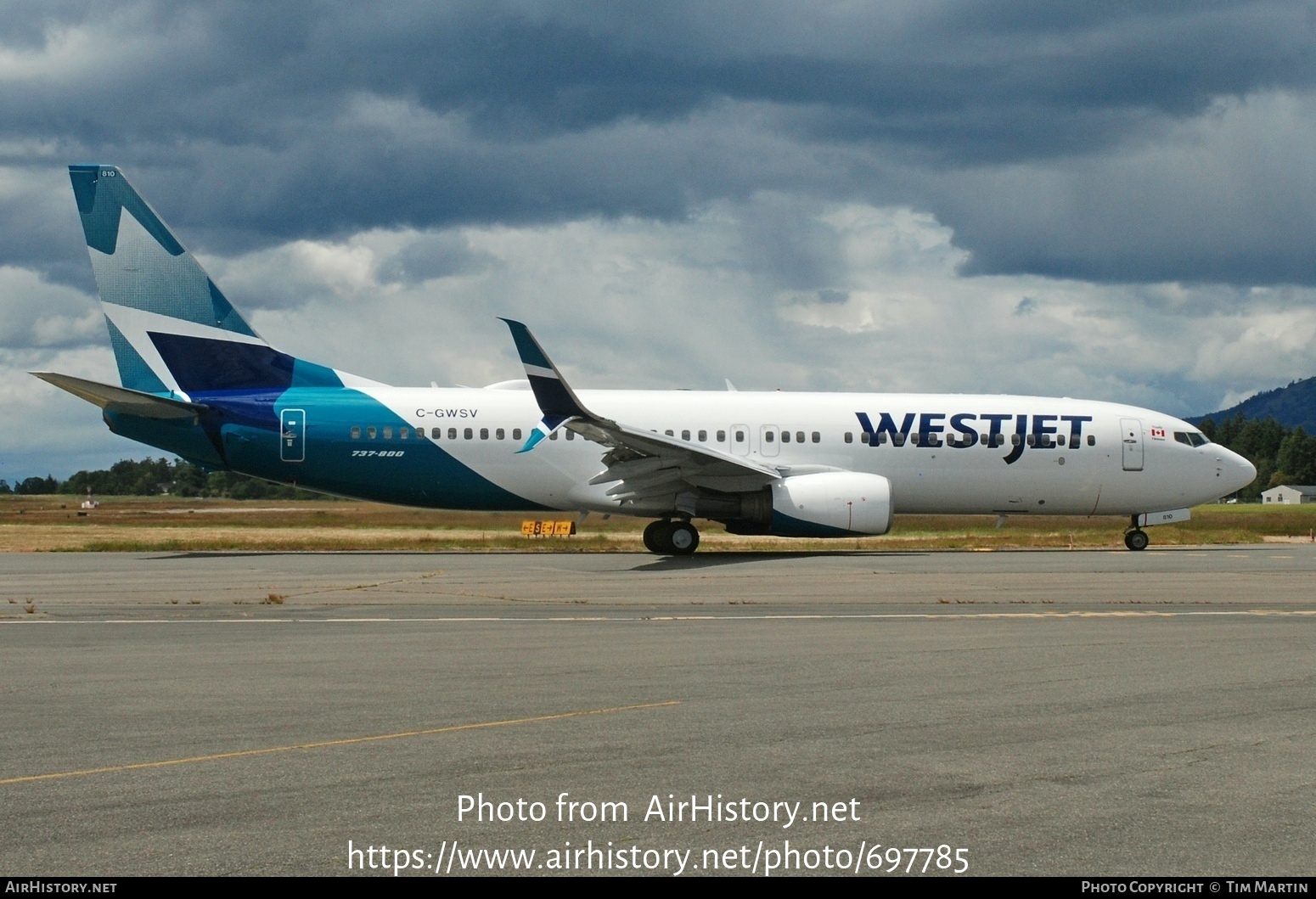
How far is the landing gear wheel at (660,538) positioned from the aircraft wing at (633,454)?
0.66m

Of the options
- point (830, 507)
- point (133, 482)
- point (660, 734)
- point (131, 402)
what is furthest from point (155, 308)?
point (133, 482)

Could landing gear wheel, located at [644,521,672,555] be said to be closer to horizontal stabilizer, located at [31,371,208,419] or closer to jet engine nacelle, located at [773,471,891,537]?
jet engine nacelle, located at [773,471,891,537]

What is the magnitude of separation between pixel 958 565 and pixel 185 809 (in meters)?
19.3

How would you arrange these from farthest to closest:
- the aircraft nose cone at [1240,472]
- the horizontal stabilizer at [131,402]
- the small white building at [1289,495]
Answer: the small white building at [1289,495], the aircraft nose cone at [1240,472], the horizontal stabilizer at [131,402]

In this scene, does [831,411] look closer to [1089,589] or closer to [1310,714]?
[1089,589]

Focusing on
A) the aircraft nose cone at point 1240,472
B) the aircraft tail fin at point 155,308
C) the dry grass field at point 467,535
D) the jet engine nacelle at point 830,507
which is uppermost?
the aircraft tail fin at point 155,308

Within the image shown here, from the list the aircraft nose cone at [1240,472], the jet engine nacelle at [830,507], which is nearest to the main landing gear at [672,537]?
the jet engine nacelle at [830,507]

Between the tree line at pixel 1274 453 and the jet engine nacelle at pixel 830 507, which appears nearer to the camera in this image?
the jet engine nacelle at pixel 830 507

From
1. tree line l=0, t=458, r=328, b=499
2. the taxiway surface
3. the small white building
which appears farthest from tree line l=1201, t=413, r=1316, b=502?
the taxiway surface

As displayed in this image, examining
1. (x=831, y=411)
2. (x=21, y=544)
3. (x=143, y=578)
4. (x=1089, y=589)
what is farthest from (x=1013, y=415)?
(x=21, y=544)

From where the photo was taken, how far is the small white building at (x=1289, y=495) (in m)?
141

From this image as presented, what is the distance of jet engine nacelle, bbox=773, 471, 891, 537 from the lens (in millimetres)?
26062

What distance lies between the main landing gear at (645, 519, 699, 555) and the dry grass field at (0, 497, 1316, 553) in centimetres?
185

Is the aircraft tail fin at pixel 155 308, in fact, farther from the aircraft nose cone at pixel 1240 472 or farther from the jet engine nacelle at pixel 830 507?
the aircraft nose cone at pixel 1240 472
